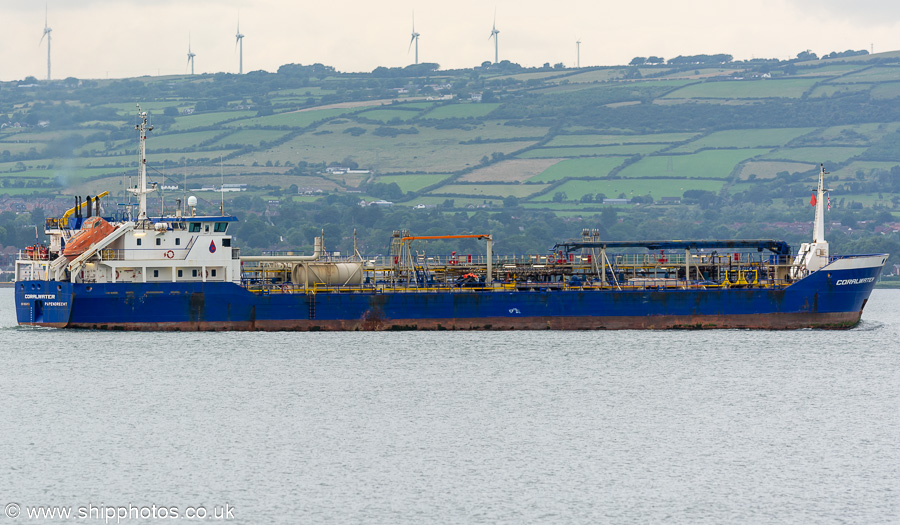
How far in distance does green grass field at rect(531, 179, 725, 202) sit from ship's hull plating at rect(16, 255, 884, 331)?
361 ft

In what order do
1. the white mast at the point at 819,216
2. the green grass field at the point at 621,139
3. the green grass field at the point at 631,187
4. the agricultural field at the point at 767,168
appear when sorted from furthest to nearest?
the green grass field at the point at 621,139 < the agricultural field at the point at 767,168 < the green grass field at the point at 631,187 < the white mast at the point at 819,216

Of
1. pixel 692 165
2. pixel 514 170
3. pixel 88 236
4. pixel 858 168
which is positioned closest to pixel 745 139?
pixel 692 165

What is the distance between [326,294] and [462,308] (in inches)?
232

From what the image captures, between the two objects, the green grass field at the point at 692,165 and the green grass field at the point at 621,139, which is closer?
the green grass field at the point at 692,165

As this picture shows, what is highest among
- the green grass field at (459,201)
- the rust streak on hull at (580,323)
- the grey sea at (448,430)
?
the green grass field at (459,201)

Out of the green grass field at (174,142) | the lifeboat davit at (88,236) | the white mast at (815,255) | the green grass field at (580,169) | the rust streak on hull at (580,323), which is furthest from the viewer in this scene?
the green grass field at (174,142)

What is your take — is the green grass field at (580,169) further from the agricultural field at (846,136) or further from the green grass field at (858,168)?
the agricultural field at (846,136)

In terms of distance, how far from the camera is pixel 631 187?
167500 mm

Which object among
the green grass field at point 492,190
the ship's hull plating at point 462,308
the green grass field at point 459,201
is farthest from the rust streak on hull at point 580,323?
the green grass field at point 492,190

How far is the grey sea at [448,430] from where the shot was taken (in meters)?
25.6

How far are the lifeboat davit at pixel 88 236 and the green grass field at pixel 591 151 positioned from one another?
136 metres

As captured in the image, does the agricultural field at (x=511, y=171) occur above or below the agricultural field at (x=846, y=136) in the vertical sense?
below

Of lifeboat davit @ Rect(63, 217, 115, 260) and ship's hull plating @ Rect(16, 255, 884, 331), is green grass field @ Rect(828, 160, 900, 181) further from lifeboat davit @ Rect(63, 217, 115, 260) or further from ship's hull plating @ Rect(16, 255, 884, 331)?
lifeboat davit @ Rect(63, 217, 115, 260)

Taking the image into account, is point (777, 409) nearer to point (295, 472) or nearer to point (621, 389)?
point (621, 389)
